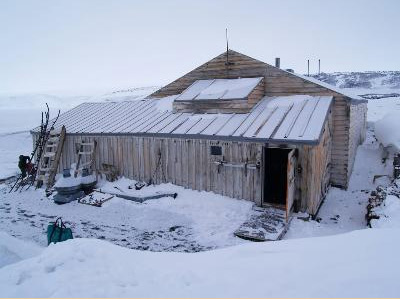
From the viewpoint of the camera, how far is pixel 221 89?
1552 centimetres

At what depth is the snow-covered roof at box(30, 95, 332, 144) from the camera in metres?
11.8

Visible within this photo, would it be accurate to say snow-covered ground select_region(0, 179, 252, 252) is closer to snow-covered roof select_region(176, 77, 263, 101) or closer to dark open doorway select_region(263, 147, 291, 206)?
dark open doorway select_region(263, 147, 291, 206)

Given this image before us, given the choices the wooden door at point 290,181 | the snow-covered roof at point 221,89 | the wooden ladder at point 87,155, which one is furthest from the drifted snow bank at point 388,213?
the wooden ladder at point 87,155

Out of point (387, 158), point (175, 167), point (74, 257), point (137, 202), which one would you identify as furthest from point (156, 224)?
point (387, 158)

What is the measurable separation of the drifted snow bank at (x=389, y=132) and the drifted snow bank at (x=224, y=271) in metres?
11.7

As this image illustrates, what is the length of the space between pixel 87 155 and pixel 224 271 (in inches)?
524

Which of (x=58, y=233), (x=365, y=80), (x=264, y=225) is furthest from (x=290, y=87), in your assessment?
(x=365, y=80)

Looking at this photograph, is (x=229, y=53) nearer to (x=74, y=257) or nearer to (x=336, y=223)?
(x=336, y=223)

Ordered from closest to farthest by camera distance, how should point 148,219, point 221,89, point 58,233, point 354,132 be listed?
A: 1. point 58,233
2. point 148,219
3. point 221,89
4. point 354,132

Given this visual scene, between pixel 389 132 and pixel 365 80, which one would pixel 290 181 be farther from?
pixel 365 80

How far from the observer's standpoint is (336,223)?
11.5 m

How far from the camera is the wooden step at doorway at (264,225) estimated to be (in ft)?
33.0

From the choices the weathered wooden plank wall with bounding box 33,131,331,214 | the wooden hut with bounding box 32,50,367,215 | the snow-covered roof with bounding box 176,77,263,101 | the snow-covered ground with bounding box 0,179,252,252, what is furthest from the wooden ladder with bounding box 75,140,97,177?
the snow-covered roof with bounding box 176,77,263,101

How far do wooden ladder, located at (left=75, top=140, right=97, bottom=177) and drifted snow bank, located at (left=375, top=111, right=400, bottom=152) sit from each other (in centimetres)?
1516
